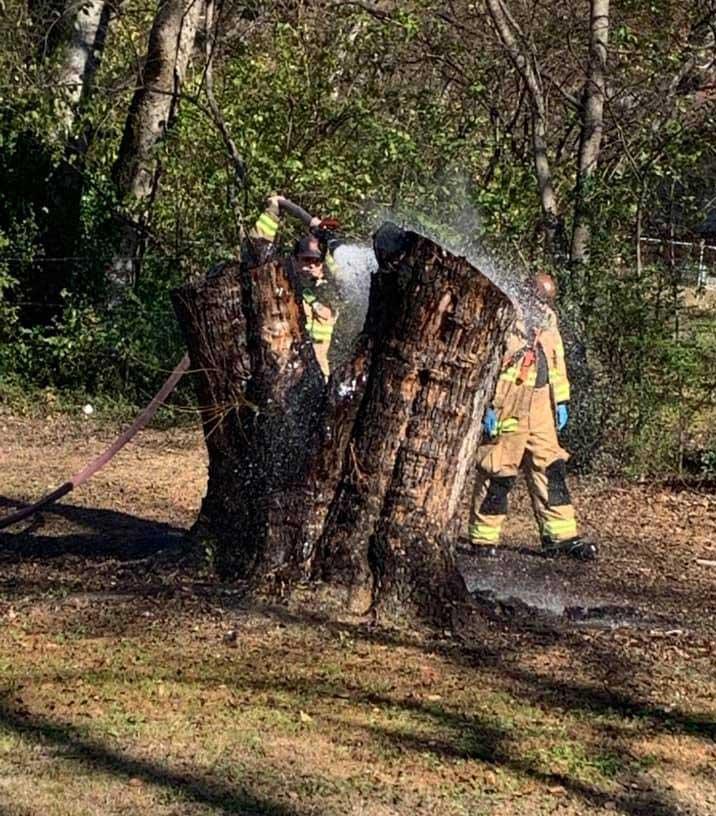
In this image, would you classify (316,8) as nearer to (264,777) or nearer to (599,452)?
(599,452)

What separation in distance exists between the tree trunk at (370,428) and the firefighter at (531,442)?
2.39 m

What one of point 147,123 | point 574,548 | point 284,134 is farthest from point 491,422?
point 147,123

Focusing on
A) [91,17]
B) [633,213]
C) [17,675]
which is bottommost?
[17,675]

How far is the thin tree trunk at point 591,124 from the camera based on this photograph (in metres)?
12.3

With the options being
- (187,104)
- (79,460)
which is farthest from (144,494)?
(187,104)

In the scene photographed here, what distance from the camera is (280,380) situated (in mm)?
6418

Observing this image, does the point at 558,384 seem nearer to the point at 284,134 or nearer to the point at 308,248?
the point at 308,248

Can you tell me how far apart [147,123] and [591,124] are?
197 inches

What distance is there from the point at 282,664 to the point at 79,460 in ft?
22.5

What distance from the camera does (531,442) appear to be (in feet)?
28.8

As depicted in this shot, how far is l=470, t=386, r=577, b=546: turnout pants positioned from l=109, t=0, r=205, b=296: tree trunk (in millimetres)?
7409

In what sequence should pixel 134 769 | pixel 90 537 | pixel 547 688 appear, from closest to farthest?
pixel 134 769 < pixel 547 688 < pixel 90 537

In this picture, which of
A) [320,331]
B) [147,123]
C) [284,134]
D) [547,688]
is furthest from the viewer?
[284,134]

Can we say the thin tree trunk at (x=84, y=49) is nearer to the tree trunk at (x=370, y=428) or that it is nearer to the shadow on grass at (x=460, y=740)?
the tree trunk at (x=370, y=428)
